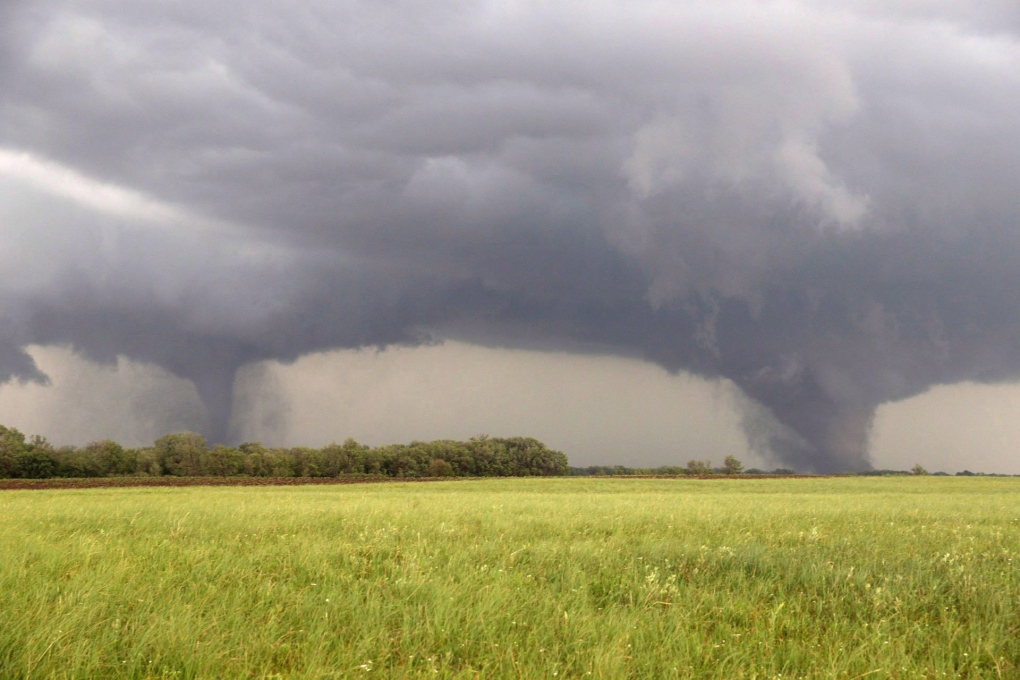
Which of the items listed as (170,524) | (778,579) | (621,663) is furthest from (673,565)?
(170,524)

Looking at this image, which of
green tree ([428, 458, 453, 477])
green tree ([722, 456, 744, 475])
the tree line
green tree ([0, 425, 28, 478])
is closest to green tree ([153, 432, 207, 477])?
the tree line

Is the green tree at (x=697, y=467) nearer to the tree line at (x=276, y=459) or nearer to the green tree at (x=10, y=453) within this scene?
the tree line at (x=276, y=459)

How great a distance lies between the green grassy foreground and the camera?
534 cm

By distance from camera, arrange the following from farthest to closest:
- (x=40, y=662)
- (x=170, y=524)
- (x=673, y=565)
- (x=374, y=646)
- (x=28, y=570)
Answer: (x=170, y=524) < (x=673, y=565) < (x=28, y=570) < (x=374, y=646) < (x=40, y=662)

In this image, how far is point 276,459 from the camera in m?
104

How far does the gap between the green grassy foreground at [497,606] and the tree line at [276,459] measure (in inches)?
3586

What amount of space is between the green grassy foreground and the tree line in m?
91.1

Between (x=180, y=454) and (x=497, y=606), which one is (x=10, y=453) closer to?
(x=180, y=454)

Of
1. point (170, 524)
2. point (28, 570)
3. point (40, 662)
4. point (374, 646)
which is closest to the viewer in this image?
point (40, 662)

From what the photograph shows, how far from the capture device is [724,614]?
6664 millimetres

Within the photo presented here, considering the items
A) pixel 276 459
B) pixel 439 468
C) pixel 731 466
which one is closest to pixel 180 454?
pixel 276 459

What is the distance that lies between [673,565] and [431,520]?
21.5 ft

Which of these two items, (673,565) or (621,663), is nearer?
(621,663)

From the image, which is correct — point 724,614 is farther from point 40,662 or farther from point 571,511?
point 571,511
